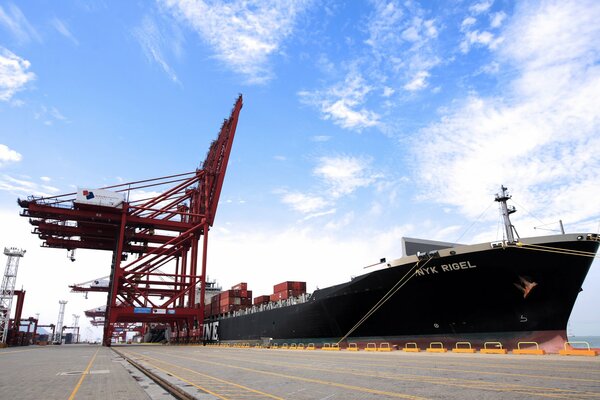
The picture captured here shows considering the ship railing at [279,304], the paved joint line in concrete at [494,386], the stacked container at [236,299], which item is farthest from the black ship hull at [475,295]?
the stacked container at [236,299]

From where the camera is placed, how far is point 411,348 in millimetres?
21484

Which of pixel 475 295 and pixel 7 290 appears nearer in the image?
pixel 475 295

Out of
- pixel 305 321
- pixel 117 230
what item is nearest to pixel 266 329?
pixel 305 321

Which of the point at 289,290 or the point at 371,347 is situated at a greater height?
Result: the point at 289,290

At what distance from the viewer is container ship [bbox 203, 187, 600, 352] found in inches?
703

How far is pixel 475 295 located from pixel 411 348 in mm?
4706

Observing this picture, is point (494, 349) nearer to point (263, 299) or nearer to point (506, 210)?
point (506, 210)

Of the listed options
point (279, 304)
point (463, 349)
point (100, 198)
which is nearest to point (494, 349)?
point (463, 349)

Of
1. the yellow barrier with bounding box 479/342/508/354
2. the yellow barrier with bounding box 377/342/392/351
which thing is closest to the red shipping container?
the yellow barrier with bounding box 377/342/392/351

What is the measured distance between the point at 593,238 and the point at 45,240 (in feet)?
179

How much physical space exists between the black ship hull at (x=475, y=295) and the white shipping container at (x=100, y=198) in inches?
1175

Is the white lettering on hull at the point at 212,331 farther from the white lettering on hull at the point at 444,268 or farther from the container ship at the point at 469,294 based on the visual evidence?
the white lettering on hull at the point at 444,268

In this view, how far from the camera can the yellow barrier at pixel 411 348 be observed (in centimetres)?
2092

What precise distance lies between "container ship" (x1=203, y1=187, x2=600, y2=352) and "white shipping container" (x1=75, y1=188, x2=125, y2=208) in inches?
1120
